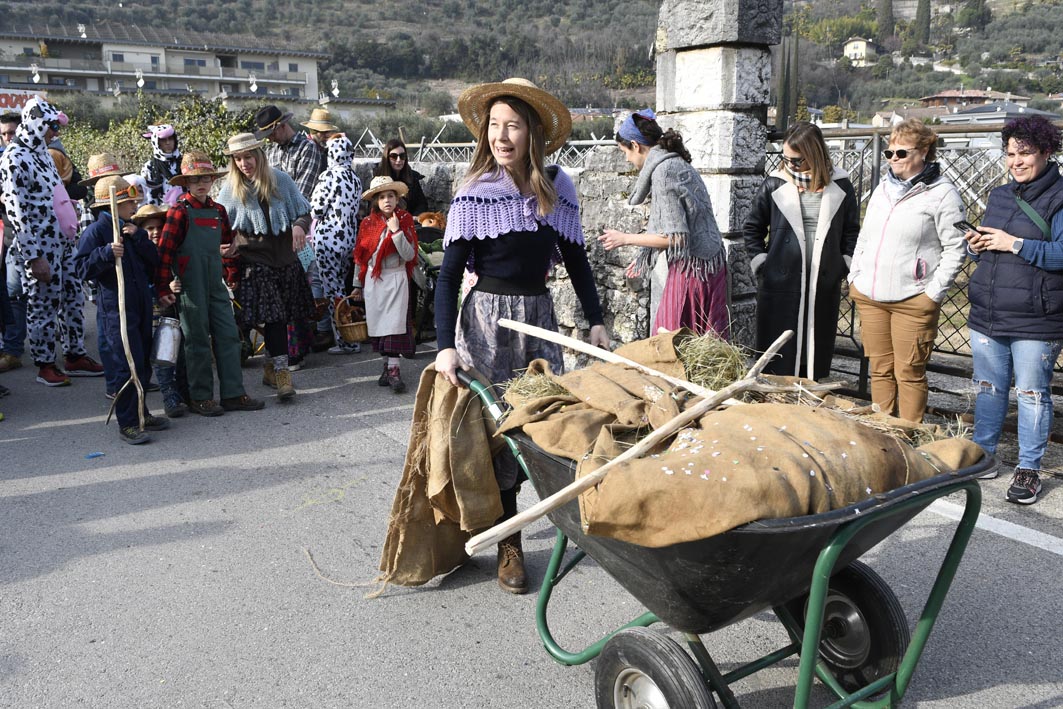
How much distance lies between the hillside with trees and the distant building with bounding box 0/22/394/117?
3751mm

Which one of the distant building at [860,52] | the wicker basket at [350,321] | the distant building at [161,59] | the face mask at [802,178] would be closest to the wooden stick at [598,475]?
the face mask at [802,178]

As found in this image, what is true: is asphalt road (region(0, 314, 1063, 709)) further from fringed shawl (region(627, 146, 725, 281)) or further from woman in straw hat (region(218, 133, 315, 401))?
fringed shawl (region(627, 146, 725, 281))

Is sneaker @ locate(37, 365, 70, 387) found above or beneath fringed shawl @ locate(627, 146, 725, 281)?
beneath

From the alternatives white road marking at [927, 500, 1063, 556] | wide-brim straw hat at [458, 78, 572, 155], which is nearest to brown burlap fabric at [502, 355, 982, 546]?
wide-brim straw hat at [458, 78, 572, 155]

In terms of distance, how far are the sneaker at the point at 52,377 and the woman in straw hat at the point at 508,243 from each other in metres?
4.83

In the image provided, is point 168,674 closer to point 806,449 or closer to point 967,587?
point 806,449

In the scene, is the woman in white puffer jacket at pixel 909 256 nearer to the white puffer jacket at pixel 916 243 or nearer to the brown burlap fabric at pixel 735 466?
the white puffer jacket at pixel 916 243

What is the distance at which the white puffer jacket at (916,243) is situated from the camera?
4.66 m

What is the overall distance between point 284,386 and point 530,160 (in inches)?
144

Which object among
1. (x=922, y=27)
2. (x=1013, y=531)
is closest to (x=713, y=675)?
(x=1013, y=531)

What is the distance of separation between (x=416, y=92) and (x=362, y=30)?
2370 cm

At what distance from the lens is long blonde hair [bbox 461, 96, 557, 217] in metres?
3.54

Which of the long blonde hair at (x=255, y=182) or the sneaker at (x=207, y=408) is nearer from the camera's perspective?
the sneaker at (x=207, y=408)

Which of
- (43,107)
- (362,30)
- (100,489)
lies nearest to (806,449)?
(100,489)
